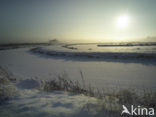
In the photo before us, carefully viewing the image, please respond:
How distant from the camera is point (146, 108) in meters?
1.86

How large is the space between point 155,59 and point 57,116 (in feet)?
38.3

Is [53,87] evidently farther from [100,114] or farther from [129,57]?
[129,57]

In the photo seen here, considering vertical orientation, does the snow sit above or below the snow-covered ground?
above

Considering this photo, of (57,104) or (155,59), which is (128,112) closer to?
(57,104)

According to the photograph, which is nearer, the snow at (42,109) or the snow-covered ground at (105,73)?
the snow at (42,109)

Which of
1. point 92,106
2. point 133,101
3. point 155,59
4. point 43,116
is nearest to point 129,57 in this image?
point 155,59

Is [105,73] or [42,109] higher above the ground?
[42,109]

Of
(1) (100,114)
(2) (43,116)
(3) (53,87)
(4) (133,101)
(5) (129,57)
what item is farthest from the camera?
(5) (129,57)

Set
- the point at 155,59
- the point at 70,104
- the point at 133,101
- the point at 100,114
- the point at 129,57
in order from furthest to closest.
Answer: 1. the point at 129,57
2. the point at 155,59
3. the point at 133,101
4. the point at 70,104
5. the point at 100,114

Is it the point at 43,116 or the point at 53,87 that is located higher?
the point at 43,116

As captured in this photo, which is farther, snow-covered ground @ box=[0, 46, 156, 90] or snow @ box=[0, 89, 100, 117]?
snow-covered ground @ box=[0, 46, 156, 90]

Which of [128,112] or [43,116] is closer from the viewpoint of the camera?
[43,116]

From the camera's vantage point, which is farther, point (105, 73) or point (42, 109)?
point (105, 73)

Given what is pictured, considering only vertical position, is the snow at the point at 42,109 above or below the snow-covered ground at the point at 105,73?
above
